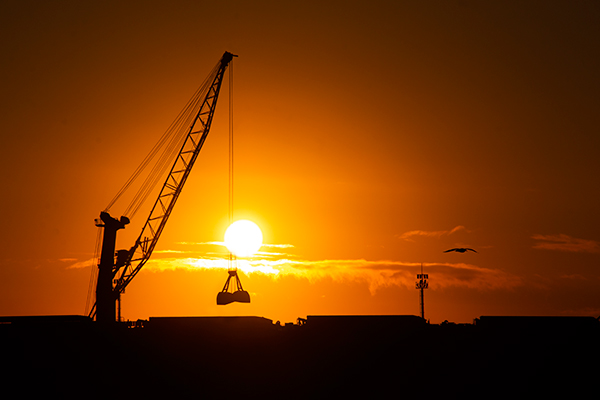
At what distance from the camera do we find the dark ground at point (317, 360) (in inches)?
3221

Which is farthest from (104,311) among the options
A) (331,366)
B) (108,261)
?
(331,366)

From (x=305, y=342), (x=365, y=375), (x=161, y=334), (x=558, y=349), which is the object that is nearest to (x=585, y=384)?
(x=558, y=349)

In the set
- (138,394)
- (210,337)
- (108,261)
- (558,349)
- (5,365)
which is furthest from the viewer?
(108,261)

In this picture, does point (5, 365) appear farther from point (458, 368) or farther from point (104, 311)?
point (458, 368)

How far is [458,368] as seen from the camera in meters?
87.7

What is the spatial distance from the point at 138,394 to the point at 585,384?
52.0 m

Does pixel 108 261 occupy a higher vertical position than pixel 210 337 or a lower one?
higher

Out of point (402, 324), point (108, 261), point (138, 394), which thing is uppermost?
point (108, 261)

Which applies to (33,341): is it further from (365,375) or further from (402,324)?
(402,324)

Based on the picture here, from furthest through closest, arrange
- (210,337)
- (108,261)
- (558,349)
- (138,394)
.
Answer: (108,261)
(210,337)
(558,349)
(138,394)

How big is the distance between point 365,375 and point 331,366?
193 inches

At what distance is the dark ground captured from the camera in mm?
81812

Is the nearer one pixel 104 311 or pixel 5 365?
pixel 5 365

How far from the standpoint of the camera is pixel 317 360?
90.6 metres
